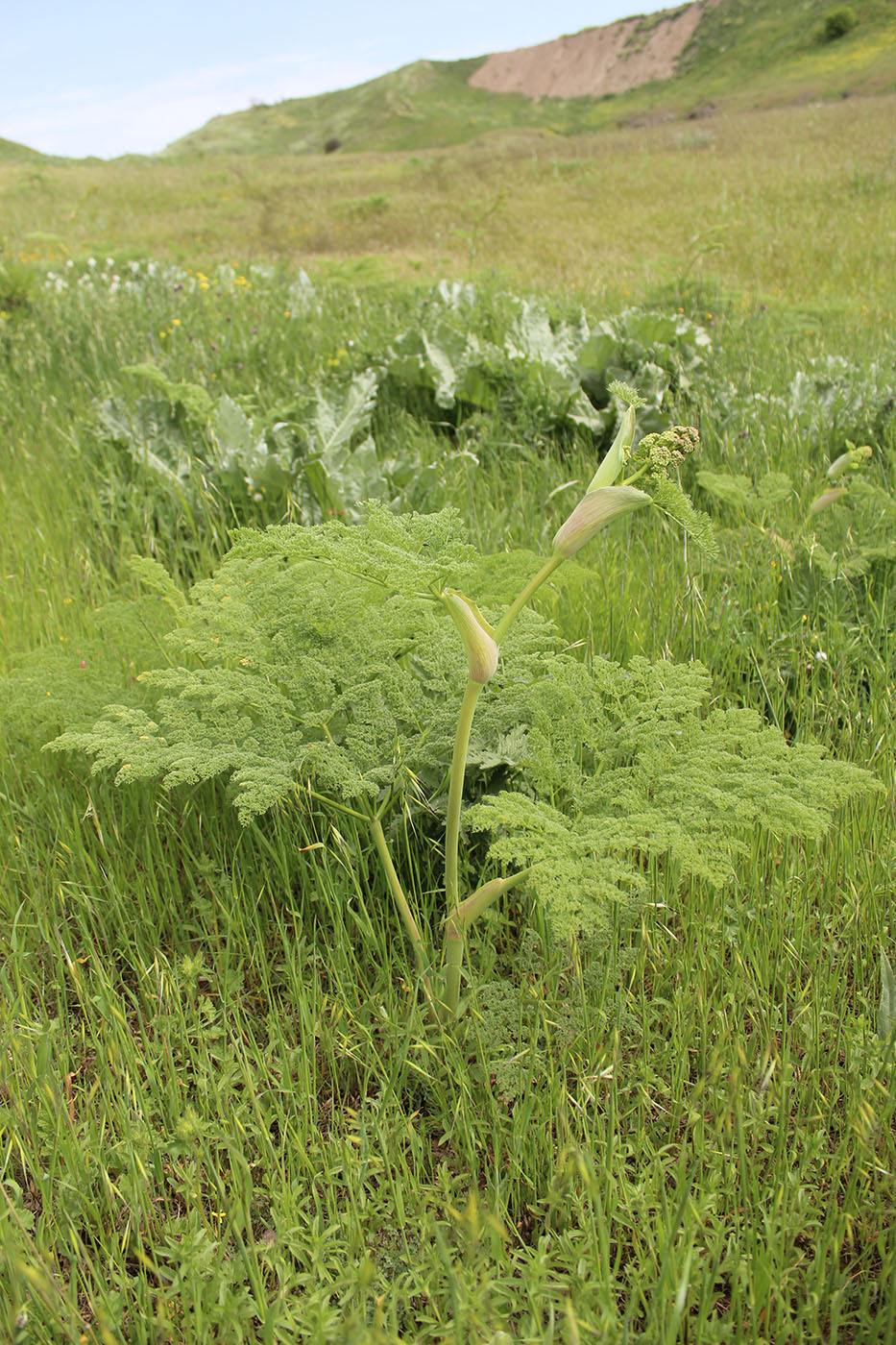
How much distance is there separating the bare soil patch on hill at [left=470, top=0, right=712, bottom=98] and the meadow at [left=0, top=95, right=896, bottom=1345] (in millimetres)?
71868

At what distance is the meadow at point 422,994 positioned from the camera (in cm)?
108

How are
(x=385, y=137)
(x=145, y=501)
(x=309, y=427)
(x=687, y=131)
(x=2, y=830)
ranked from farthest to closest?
(x=385, y=137) < (x=687, y=131) < (x=309, y=427) < (x=145, y=501) < (x=2, y=830)

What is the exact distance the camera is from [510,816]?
109 centimetres

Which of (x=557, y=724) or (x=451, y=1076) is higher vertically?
(x=557, y=724)

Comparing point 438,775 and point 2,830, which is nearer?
point 438,775

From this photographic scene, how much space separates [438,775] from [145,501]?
2.07 m

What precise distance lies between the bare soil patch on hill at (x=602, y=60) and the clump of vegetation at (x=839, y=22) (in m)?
15.0

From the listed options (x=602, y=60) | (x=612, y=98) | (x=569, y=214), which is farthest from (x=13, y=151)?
(x=602, y=60)

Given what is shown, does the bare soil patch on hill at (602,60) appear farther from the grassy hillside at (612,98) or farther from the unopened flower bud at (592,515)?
the unopened flower bud at (592,515)

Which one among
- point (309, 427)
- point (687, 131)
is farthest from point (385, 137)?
point (309, 427)

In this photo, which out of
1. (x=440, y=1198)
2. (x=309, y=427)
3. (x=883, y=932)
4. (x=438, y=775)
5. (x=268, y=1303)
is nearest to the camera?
(x=268, y=1303)

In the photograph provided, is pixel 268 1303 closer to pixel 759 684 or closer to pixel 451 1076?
pixel 451 1076

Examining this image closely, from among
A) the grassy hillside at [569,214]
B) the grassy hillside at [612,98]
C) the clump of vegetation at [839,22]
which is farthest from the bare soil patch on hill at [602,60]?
the grassy hillside at [569,214]

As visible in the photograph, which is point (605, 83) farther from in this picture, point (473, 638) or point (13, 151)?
point (473, 638)
